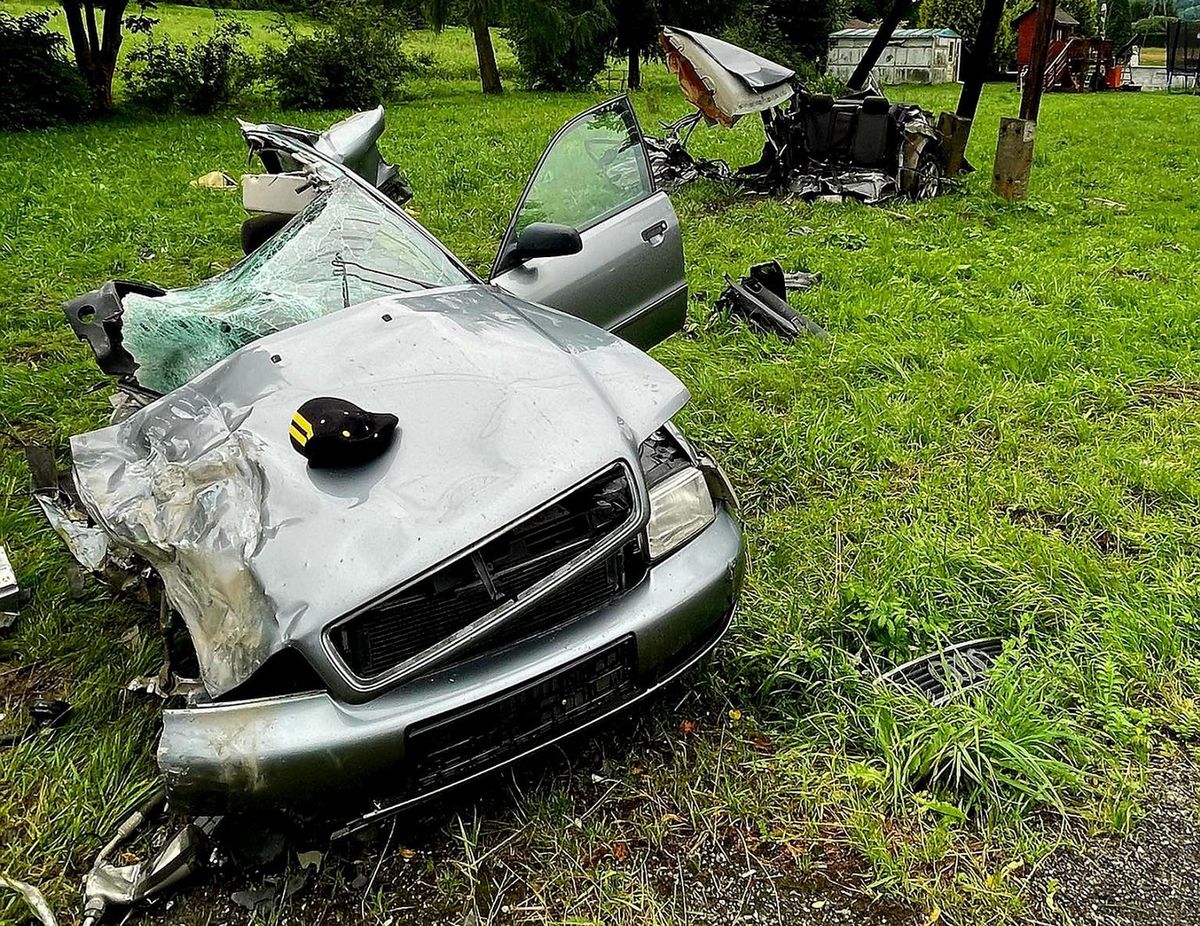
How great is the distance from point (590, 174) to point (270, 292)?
57.6 inches

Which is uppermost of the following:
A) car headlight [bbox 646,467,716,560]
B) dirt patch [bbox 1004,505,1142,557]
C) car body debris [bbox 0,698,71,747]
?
car headlight [bbox 646,467,716,560]

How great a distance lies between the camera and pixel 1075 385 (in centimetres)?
417

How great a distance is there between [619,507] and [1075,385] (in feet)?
10.2

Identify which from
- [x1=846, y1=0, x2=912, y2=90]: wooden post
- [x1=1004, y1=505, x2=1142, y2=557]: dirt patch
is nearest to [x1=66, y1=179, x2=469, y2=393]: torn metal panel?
[x1=1004, y1=505, x2=1142, y2=557]: dirt patch

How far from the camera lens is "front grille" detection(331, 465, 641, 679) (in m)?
1.81

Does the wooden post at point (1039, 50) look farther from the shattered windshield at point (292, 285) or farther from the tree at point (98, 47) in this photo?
the tree at point (98, 47)

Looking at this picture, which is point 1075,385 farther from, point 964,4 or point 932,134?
point 964,4

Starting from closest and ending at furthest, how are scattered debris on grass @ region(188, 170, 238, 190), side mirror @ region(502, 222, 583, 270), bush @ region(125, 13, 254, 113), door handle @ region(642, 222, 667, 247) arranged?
side mirror @ region(502, 222, 583, 270) → door handle @ region(642, 222, 667, 247) → scattered debris on grass @ region(188, 170, 238, 190) → bush @ region(125, 13, 254, 113)

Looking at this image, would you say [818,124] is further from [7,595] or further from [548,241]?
[7,595]

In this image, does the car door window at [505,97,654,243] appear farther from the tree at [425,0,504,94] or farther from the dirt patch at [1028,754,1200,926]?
the tree at [425,0,504,94]

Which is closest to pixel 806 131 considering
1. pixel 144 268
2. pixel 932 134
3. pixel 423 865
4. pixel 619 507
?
pixel 932 134

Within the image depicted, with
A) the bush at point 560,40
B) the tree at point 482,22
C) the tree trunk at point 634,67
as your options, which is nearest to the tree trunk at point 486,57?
the tree at point 482,22

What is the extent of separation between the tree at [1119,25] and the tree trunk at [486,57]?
92.6ft

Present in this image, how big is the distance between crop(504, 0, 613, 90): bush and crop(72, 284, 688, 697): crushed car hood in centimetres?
1618
